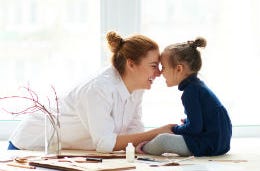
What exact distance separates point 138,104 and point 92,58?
0.47 meters

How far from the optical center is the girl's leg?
7.16 feet

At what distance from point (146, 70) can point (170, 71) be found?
0.09 metres

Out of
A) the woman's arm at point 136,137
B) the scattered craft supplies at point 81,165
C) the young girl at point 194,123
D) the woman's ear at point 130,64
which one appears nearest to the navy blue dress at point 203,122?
the young girl at point 194,123

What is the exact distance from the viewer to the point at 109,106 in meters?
2.25

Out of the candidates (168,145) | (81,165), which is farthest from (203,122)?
(81,165)

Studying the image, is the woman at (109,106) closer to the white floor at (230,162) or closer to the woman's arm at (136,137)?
the woman's arm at (136,137)

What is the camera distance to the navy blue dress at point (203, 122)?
2.18m

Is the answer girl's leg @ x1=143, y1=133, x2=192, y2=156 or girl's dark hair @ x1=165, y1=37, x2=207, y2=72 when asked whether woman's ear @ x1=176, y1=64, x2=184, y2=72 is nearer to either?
girl's dark hair @ x1=165, y1=37, x2=207, y2=72

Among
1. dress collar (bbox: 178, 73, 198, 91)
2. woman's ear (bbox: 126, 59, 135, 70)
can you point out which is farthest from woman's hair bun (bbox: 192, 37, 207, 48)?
woman's ear (bbox: 126, 59, 135, 70)

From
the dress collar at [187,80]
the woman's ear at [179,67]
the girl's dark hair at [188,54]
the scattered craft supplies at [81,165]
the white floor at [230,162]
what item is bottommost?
the white floor at [230,162]

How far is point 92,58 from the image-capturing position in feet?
9.21

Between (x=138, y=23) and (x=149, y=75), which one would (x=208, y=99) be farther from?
(x=138, y=23)

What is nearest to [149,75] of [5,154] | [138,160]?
[138,160]

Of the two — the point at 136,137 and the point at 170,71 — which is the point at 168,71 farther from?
the point at 136,137
